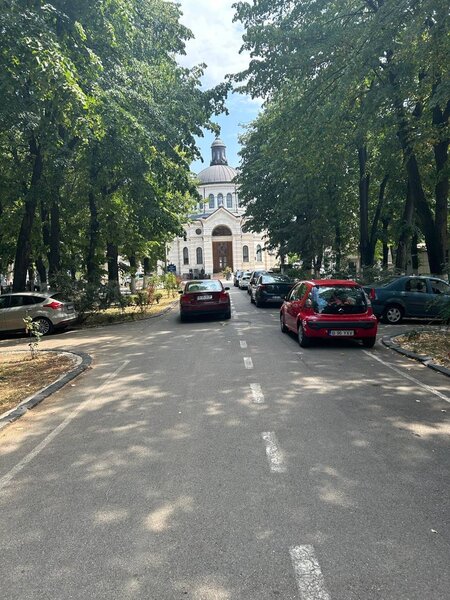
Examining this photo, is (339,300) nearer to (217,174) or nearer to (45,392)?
(45,392)

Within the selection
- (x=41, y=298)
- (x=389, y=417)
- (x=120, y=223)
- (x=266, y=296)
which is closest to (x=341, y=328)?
(x=389, y=417)

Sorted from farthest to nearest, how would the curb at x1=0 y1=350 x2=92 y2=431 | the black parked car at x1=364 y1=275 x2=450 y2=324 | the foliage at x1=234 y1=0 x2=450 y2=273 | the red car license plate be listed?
the black parked car at x1=364 y1=275 x2=450 y2=324 < the foliage at x1=234 y1=0 x2=450 y2=273 < the red car license plate < the curb at x1=0 y1=350 x2=92 y2=431

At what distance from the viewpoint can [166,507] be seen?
377 centimetres

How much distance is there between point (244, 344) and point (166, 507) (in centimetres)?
832

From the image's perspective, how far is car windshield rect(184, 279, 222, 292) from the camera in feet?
58.1

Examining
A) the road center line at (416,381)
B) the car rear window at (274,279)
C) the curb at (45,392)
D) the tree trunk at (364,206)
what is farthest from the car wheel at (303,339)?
the tree trunk at (364,206)

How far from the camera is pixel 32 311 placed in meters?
15.9

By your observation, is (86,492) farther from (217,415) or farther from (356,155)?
(356,155)

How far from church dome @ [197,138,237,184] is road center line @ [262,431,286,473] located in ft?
316

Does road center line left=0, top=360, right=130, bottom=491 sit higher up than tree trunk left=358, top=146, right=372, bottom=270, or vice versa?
tree trunk left=358, top=146, right=372, bottom=270

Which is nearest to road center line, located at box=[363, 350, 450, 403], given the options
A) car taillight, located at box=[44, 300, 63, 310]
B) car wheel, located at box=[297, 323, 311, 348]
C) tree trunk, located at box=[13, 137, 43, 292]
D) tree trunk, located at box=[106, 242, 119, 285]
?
car wheel, located at box=[297, 323, 311, 348]

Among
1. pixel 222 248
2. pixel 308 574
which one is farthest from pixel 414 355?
pixel 222 248

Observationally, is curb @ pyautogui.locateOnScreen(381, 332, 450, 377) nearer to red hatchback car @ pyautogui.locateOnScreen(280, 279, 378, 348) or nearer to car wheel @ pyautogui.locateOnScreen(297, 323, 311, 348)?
red hatchback car @ pyautogui.locateOnScreen(280, 279, 378, 348)

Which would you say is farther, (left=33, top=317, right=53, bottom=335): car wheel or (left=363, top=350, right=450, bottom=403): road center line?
(left=33, top=317, right=53, bottom=335): car wheel
